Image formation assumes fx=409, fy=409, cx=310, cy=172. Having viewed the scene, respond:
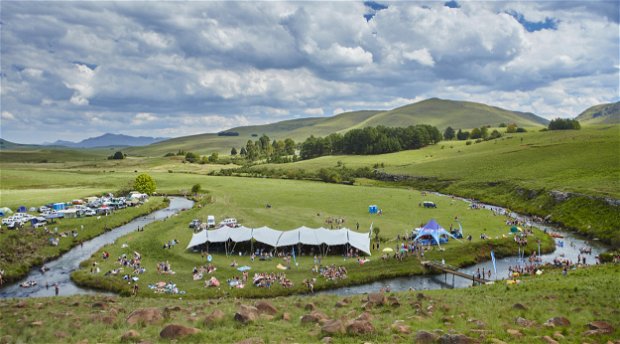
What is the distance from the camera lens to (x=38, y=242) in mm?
61062

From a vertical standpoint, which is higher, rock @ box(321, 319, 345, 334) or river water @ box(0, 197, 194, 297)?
rock @ box(321, 319, 345, 334)

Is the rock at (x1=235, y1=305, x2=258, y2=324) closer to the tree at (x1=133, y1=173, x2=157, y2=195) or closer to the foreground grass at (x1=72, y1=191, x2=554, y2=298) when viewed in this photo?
the foreground grass at (x1=72, y1=191, x2=554, y2=298)

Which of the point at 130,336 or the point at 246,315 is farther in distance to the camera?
the point at 246,315

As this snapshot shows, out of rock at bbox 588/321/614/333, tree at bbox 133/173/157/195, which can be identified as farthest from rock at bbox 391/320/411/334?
tree at bbox 133/173/157/195

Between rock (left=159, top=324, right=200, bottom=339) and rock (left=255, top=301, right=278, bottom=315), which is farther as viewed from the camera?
rock (left=255, top=301, right=278, bottom=315)

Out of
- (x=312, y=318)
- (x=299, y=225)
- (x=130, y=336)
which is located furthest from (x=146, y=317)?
(x=299, y=225)

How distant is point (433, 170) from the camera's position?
13862 cm

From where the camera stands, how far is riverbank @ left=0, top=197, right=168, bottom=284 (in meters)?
52.7

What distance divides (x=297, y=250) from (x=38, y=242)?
39.0 meters

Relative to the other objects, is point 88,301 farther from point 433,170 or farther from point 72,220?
point 433,170

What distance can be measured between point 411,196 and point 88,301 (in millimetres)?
78205

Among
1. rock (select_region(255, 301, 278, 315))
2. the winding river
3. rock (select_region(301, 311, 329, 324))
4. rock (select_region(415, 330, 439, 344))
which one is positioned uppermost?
rock (select_region(415, 330, 439, 344))

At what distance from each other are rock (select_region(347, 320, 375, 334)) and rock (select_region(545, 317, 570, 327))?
11.5 meters

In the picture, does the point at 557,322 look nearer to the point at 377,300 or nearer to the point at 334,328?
the point at 377,300
